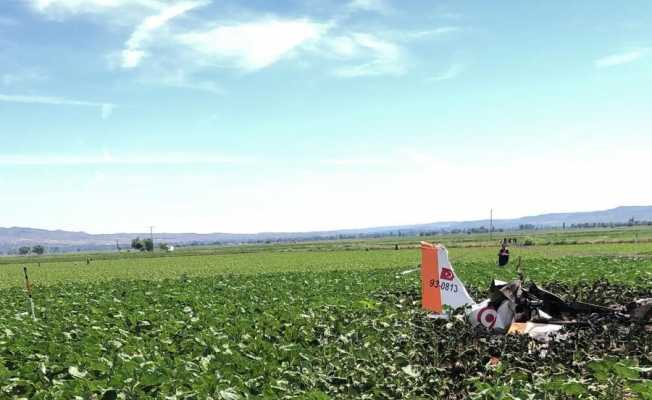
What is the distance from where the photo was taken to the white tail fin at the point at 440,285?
1474 centimetres

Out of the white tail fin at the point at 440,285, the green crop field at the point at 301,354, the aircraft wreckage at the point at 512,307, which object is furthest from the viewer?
the white tail fin at the point at 440,285

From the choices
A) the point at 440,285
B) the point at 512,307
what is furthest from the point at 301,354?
the point at 440,285

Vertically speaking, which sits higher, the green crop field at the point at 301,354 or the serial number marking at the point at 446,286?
the serial number marking at the point at 446,286

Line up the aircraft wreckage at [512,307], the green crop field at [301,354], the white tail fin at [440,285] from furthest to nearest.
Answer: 1. the white tail fin at [440,285]
2. the aircraft wreckage at [512,307]
3. the green crop field at [301,354]

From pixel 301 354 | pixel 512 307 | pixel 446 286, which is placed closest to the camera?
pixel 301 354

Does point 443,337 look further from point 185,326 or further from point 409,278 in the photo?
point 409,278

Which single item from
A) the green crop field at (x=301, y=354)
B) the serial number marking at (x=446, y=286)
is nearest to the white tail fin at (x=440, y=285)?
the serial number marking at (x=446, y=286)

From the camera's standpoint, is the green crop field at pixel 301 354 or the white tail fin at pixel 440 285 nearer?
the green crop field at pixel 301 354

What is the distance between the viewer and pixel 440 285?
1480 centimetres

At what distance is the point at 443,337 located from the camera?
39.9 ft

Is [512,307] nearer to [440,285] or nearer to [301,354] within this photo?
[440,285]

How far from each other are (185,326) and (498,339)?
6847 mm

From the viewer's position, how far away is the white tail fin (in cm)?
1474

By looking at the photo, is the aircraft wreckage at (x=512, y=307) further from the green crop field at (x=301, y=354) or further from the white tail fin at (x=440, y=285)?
the green crop field at (x=301, y=354)
